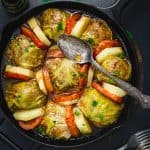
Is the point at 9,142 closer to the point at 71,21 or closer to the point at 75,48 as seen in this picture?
the point at 75,48

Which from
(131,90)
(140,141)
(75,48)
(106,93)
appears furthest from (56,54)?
(140,141)

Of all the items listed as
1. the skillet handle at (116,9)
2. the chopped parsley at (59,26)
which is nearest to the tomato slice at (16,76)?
the chopped parsley at (59,26)

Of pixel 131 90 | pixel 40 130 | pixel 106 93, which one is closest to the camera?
pixel 131 90

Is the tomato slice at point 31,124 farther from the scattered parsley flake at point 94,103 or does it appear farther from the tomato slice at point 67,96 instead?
the scattered parsley flake at point 94,103

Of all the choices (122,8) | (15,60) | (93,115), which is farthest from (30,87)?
(122,8)

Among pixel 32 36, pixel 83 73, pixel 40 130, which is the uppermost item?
pixel 32 36

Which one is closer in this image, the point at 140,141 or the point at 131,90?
the point at 131,90

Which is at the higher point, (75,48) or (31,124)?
(75,48)
